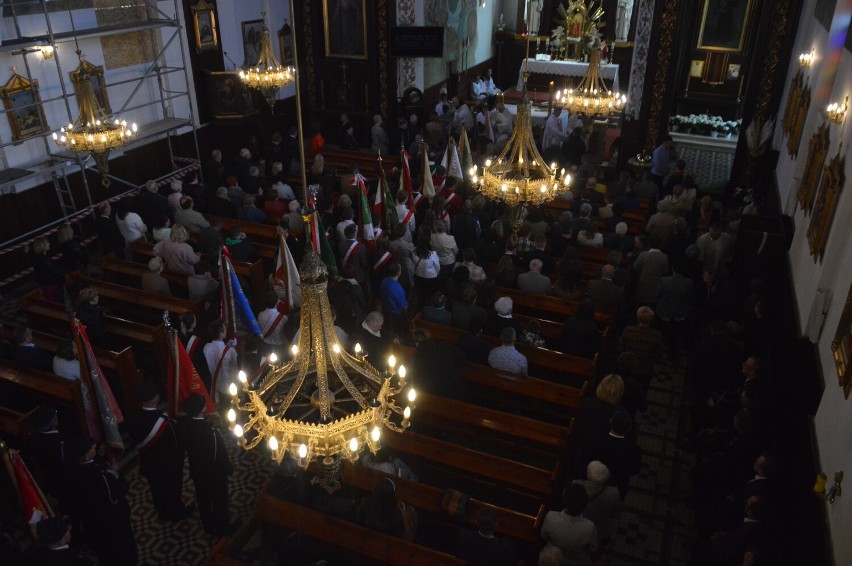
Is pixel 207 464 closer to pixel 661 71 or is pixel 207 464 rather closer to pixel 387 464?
pixel 387 464

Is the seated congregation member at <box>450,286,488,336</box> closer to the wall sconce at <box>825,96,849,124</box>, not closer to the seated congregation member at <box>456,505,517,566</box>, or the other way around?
the seated congregation member at <box>456,505,517,566</box>

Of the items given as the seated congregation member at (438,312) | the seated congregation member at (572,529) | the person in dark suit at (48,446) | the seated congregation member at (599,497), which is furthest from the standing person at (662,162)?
the person in dark suit at (48,446)

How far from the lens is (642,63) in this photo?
14414 mm

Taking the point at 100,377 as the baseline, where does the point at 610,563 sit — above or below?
below

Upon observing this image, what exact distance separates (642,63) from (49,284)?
39.4 ft

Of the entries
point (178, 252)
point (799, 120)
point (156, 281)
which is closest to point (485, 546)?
point (156, 281)

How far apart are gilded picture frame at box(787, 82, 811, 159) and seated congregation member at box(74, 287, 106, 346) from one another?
387 inches

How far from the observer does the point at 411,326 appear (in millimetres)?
8125

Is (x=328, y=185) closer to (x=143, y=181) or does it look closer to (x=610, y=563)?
(x=143, y=181)

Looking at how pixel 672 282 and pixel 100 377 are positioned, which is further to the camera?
pixel 672 282

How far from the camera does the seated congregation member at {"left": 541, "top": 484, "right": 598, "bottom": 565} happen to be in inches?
199

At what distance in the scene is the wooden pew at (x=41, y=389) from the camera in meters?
6.73

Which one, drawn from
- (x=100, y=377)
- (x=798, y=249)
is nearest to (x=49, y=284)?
(x=100, y=377)

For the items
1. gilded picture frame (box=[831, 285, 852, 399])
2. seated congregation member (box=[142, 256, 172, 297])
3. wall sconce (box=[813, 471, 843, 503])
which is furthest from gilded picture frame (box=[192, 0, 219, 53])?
wall sconce (box=[813, 471, 843, 503])
